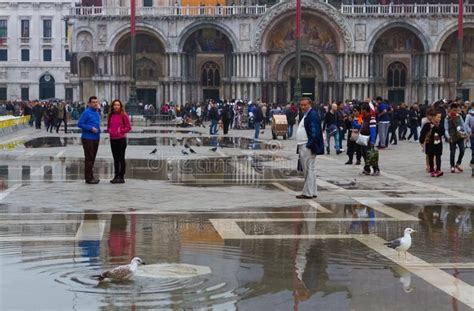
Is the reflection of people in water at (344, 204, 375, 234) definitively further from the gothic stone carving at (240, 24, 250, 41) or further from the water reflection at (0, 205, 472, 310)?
the gothic stone carving at (240, 24, 250, 41)

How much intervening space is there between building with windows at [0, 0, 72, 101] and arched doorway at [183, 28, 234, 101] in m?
34.2

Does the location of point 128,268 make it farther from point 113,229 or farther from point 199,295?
point 113,229

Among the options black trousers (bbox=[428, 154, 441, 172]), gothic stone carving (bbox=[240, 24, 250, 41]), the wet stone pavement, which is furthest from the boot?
gothic stone carving (bbox=[240, 24, 250, 41])


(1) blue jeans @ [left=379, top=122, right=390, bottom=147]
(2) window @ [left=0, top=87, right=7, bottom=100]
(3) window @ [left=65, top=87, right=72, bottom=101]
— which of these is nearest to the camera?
(1) blue jeans @ [left=379, top=122, right=390, bottom=147]

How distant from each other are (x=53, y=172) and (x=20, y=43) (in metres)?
77.9

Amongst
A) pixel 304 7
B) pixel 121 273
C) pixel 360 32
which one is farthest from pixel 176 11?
pixel 121 273

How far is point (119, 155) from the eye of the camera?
18594mm

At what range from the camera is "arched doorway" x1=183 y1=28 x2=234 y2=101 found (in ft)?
210

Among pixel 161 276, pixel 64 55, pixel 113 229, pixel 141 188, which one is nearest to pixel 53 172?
pixel 141 188

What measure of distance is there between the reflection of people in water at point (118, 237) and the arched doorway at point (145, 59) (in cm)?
5169

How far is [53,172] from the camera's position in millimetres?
21016

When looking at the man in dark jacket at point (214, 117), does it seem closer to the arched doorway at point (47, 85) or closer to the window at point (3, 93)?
the arched doorway at point (47, 85)

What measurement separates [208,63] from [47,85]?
3668cm

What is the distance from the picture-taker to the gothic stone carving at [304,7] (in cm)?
6131
